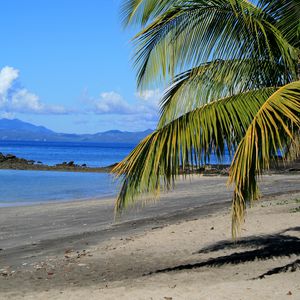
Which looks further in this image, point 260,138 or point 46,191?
point 46,191

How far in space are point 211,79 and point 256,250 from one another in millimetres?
3508

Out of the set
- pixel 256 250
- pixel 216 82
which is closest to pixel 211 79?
pixel 216 82

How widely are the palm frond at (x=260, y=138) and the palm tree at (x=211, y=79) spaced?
33 millimetres

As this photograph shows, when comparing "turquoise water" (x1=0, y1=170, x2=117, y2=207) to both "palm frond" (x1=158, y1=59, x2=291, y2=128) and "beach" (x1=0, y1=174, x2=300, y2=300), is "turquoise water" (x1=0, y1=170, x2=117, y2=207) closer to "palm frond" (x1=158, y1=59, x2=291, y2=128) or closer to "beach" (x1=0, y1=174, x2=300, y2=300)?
"beach" (x1=0, y1=174, x2=300, y2=300)

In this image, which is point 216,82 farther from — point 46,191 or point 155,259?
point 46,191

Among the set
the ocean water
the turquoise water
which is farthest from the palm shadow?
the ocean water

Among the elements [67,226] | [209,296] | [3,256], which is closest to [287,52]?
[209,296]

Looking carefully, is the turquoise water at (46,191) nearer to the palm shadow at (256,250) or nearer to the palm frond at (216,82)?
the palm shadow at (256,250)

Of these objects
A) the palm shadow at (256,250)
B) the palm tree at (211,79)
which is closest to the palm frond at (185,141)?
the palm tree at (211,79)

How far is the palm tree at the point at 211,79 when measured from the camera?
6.56 m

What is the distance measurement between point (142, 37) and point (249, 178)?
2.16 metres

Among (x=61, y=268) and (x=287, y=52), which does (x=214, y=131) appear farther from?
(x=61, y=268)

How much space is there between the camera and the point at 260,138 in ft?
19.5

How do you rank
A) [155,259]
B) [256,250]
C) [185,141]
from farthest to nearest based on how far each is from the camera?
1. [155,259]
2. [256,250]
3. [185,141]
